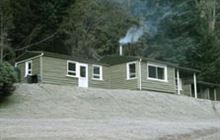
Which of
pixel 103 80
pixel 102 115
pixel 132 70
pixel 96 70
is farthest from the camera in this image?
pixel 103 80

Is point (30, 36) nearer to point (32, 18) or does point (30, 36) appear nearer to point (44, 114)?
point (32, 18)

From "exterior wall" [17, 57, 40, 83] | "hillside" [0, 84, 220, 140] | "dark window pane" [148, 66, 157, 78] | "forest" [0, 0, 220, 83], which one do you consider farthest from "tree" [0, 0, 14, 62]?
"hillside" [0, 84, 220, 140]

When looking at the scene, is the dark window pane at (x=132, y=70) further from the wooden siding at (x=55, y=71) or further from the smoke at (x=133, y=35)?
the smoke at (x=133, y=35)

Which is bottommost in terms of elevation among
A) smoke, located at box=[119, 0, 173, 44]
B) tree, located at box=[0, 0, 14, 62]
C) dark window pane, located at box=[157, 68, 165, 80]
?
dark window pane, located at box=[157, 68, 165, 80]

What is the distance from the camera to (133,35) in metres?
46.1

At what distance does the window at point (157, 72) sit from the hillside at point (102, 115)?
519 centimetres

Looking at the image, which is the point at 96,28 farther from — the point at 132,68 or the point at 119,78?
the point at 132,68

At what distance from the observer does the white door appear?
32.3 m

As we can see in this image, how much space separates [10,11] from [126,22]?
47.9 ft

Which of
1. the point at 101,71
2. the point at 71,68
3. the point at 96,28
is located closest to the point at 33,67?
the point at 71,68

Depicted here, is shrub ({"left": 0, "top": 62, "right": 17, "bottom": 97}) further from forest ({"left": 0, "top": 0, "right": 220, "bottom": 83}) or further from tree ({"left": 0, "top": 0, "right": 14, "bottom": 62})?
tree ({"left": 0, "top": 0, "right": 14, "bottom": 62})

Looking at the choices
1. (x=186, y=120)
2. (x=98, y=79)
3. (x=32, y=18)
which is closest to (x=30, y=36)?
(x=32, y=18)

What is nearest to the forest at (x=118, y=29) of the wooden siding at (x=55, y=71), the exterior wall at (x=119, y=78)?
the wooden siding at (x=55, y=71)

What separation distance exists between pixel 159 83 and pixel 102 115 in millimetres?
12560
